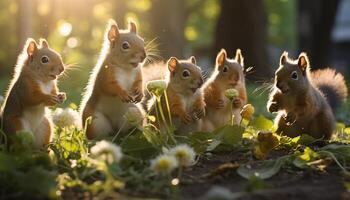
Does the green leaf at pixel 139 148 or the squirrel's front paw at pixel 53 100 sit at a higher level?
the squirrel's front paw at pixel 53 100

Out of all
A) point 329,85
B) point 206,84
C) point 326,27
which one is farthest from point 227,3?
point 206,84

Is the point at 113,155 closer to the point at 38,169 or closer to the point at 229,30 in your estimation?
the point at 38,169

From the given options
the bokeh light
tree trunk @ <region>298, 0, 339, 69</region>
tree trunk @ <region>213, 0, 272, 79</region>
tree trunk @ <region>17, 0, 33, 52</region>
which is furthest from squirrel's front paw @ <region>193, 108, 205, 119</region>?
Result: the bokeh light

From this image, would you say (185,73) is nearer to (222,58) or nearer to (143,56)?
(143,56)

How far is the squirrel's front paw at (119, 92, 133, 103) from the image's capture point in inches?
157

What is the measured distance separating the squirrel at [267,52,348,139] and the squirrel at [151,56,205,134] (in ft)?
1.65

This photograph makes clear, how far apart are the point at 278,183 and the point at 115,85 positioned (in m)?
1.41

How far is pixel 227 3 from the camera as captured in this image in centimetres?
1309

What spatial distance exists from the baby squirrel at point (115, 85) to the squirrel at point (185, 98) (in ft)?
0.64

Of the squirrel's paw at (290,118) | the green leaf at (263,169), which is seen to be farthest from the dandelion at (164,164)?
the squirrel's paw at (290,118)

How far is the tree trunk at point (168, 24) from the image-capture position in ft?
47.4

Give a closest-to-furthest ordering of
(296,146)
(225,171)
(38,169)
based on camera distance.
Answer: (38,169) < (225,171) < (296,146)

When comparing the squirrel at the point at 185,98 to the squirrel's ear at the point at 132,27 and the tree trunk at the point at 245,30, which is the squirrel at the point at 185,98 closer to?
the squirrel's ear at the point at 132,27

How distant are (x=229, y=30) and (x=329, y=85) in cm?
767
